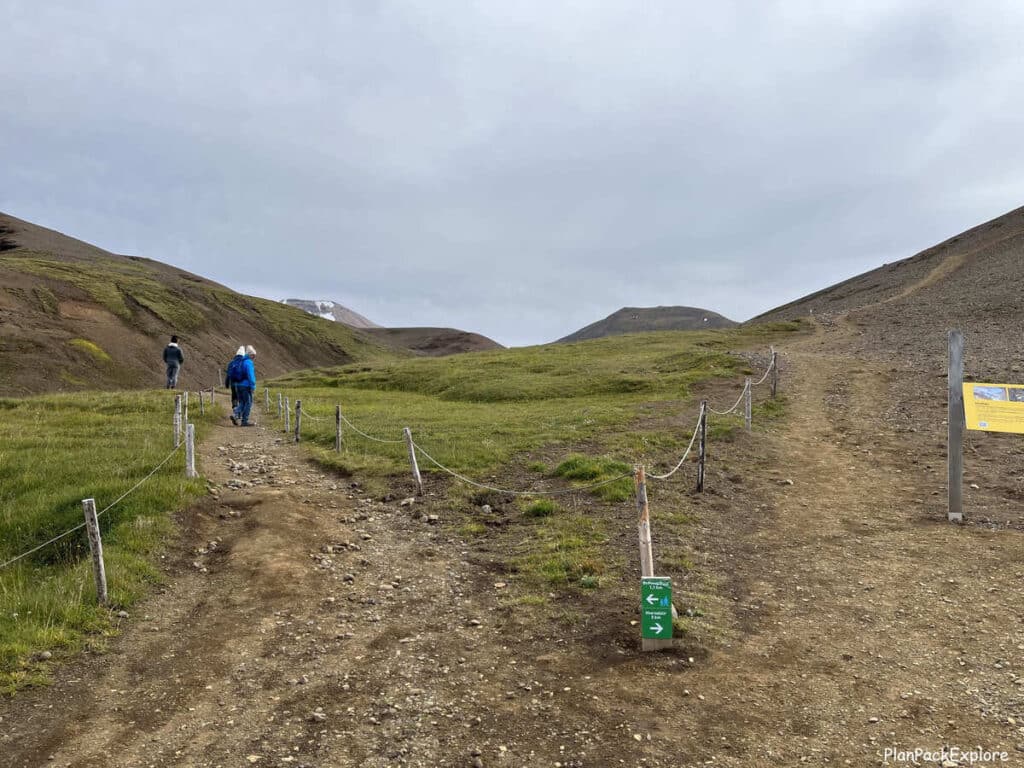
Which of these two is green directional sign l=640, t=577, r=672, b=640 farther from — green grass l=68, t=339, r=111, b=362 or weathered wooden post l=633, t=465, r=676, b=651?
green grass l=68, t=339, r=111, b=362

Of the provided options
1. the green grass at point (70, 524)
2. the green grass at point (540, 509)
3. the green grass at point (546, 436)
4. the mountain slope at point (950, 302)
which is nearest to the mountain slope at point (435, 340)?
the mountain slope at point (950, 302)

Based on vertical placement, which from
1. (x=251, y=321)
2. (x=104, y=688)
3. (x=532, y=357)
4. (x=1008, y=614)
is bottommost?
(x=104, y=688)

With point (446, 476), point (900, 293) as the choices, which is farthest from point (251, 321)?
point (446, 476)

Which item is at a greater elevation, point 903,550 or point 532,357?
point 532,357

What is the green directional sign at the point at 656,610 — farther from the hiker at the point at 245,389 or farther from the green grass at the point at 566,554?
the hiker at the point at 245,389

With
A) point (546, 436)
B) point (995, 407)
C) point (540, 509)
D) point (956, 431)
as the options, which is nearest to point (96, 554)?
point (540, 509)

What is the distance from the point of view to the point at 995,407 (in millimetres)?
10883

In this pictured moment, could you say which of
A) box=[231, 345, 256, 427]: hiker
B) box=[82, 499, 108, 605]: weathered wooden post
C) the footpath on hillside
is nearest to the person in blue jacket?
box=[231, 345, 256, 427]: hiker

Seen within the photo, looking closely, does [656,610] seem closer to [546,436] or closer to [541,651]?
[541,651]

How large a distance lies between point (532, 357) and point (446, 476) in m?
35.4

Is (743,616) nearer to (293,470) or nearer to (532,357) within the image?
(293,470)

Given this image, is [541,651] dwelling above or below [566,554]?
below

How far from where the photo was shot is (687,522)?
35.3 feet

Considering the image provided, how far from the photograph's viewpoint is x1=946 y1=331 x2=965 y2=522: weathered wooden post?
1062cm
